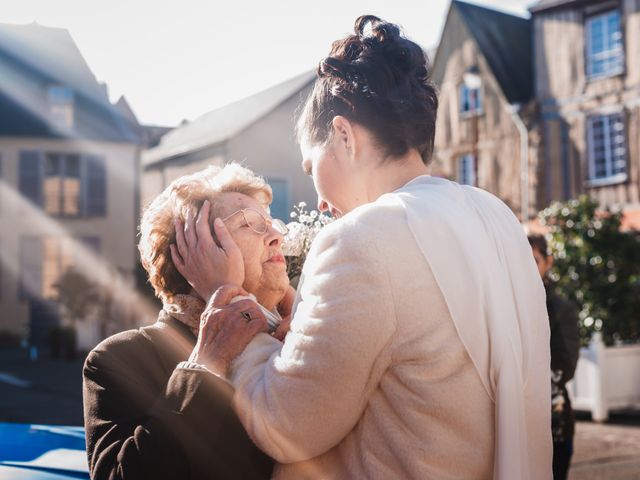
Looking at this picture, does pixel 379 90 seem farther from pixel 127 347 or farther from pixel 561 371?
pixel 561 371

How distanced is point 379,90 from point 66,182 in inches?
1122

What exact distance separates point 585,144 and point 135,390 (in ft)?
63.2

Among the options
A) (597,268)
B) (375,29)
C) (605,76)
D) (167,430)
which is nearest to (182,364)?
(167,430)

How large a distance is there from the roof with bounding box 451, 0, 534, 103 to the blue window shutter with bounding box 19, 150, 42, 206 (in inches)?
601

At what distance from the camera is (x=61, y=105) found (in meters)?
29.7

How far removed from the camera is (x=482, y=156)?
2222cm

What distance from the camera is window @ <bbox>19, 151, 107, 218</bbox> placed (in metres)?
28.6

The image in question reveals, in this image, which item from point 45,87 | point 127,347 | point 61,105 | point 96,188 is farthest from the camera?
point 45,87

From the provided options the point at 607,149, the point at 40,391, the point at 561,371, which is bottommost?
the point at 40,391

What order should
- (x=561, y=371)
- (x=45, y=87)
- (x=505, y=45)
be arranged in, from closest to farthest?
1. (x=561, y=371)
2. (x=505, y=45)
3. (x=45, y=87)

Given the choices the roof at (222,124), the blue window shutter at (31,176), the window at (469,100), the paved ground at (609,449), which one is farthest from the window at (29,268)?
the paved ground at (609,449)

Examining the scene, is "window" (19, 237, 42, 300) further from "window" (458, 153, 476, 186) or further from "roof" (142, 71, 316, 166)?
"window" (458, 153, 476, 186)

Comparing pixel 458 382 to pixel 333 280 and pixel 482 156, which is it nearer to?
pixel 333 280

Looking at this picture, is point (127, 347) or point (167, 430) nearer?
point (167, 430)
